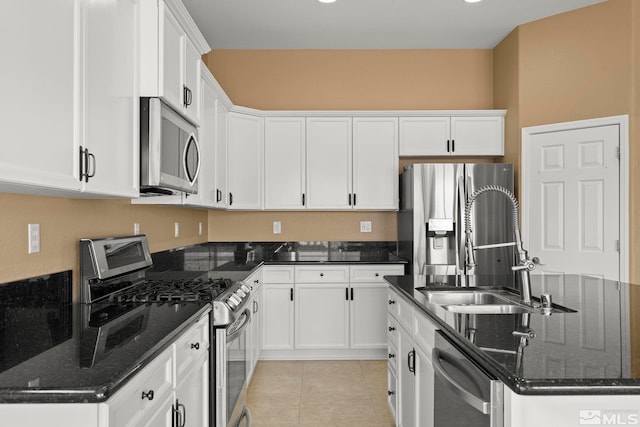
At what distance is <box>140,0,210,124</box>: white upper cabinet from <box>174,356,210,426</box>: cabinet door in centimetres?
122

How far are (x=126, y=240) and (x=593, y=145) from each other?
139 inches

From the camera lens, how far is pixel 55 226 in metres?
1.99

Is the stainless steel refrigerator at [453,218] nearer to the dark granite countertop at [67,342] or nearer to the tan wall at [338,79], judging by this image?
the tan wall at [338,79]

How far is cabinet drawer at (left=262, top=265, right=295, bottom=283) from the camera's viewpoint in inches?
163

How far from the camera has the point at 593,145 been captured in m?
3.74

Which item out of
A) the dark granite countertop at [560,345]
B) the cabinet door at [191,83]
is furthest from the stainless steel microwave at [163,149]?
the dark granite countertop at [560,345]

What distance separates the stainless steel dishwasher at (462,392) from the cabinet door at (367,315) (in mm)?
2393

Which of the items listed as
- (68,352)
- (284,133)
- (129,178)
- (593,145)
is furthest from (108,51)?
(593,145)

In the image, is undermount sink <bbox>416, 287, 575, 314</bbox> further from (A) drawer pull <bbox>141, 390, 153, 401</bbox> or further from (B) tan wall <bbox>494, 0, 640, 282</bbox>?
(B) tan wall <bbox>494, 0, 640, 282</bbox>

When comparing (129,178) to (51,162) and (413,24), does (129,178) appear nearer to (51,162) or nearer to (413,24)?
(51,162)

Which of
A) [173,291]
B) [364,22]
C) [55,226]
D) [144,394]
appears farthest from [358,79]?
[144,394]

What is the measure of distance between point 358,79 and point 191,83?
240 centimetres

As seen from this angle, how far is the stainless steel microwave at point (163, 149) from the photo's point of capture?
2047 mm

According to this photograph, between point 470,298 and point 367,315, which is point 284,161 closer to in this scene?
point 367,315
